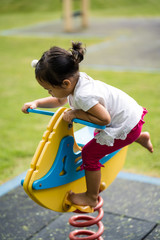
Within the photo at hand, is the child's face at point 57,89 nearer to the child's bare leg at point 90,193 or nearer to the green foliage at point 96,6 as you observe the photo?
the child's bare leg at point 90,193

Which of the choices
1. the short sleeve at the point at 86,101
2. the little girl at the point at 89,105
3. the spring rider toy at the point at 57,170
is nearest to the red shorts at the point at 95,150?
the little girl at the point at 89,105

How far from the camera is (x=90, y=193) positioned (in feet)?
8.27

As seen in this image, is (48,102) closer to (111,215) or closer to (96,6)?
(111,215)

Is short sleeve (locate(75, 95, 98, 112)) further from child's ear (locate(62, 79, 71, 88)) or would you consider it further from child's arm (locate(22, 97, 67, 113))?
child's arm (locate(22, 97, 67, 113))

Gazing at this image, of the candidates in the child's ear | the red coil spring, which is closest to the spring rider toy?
the red coil spring

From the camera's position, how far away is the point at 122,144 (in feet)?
8.14

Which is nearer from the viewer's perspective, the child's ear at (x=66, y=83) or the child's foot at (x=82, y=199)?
the child's ear at (x=66, y=83)

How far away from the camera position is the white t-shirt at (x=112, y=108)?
230 cm

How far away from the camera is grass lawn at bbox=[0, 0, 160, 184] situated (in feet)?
13.7

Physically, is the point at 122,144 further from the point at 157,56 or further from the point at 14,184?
the point at 157,56

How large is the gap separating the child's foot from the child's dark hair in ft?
2.42

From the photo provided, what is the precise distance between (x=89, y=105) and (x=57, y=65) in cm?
28

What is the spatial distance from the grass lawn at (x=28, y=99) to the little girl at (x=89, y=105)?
1511 millimetres

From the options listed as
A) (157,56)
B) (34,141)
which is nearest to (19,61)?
(157,56)
